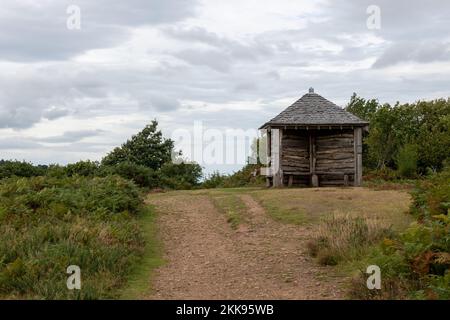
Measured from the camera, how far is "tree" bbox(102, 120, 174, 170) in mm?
36750

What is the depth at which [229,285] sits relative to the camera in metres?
10.3

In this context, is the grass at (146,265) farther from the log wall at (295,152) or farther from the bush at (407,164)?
the bush at (407,164)

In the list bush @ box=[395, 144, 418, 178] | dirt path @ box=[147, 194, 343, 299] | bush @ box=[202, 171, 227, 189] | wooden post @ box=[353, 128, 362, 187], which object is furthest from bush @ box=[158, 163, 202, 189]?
dirt path @ box=[147, 194, 343, 299]

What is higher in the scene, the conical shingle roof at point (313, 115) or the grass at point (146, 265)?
the conical shingle roof at point (313, 115)

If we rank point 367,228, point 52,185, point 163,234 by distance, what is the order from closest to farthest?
point 367,228 → point 163,234 → point 52,185

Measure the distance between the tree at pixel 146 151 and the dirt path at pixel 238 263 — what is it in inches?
729

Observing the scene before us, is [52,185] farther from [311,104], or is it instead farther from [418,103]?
[418,103]

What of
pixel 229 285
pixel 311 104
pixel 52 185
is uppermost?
pixel 311 104

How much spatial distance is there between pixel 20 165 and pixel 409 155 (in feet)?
72.1

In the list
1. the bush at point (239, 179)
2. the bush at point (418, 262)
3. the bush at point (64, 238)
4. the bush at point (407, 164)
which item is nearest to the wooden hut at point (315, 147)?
the bush at point (239, 179)

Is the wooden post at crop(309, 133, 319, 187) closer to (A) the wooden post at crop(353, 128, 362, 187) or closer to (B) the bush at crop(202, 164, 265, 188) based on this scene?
(A) the wooden post at crop(353, 128, 362, 187)

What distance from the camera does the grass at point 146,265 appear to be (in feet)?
31.9
